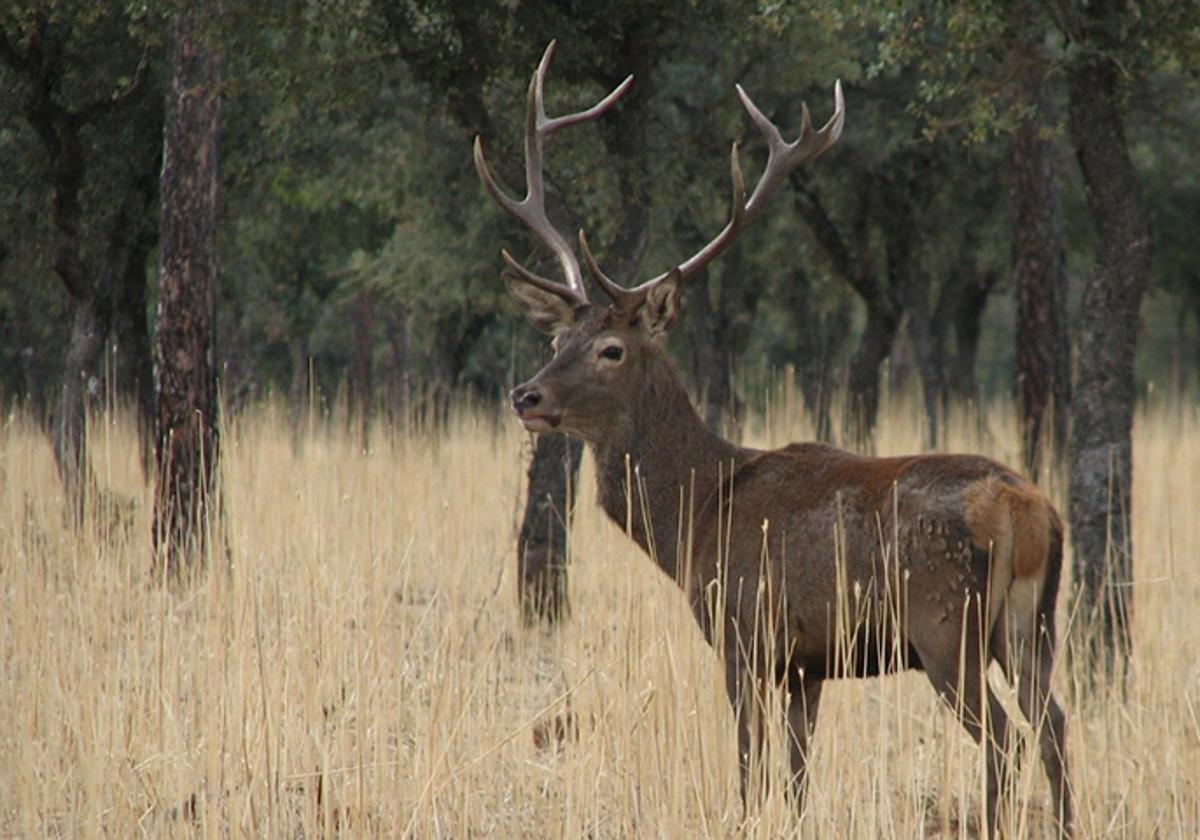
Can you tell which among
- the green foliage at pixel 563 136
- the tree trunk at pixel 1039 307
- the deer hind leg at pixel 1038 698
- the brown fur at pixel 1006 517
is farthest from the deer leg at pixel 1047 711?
the tree trunk at pixel 1039 307

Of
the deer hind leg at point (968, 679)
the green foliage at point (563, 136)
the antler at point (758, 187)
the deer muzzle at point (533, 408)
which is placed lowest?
the deer hind leg at point (968, 679)

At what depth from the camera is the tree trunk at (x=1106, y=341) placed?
738 centimetres

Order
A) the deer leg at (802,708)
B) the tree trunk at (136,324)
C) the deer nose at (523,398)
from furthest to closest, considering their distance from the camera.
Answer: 1. the tree trunk at (136,324)
2. the deer nose at (523,398)
3. the deer leg at (802,708)

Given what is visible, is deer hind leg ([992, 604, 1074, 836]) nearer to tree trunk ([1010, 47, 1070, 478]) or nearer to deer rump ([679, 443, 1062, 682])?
deer rump ([679, 443, 1062, 682])

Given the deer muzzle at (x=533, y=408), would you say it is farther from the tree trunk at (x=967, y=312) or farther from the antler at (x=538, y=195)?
the tree trunk at (x=967, y=312)

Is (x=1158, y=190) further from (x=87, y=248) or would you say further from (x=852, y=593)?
(x=852, y=593)

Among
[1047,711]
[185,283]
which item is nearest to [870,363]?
[185,283]

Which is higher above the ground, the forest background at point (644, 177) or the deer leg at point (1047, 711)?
the forest background at point (644, 177)

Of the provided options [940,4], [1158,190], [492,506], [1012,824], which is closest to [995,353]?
[1158,190]

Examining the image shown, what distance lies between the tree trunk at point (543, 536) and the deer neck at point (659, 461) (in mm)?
2933

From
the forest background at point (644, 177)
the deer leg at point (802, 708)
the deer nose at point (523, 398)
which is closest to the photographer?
the deer leg at point (802, 708)

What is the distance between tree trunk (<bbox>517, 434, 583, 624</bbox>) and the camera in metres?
9.10

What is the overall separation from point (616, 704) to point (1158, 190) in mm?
23021

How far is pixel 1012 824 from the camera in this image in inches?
170
